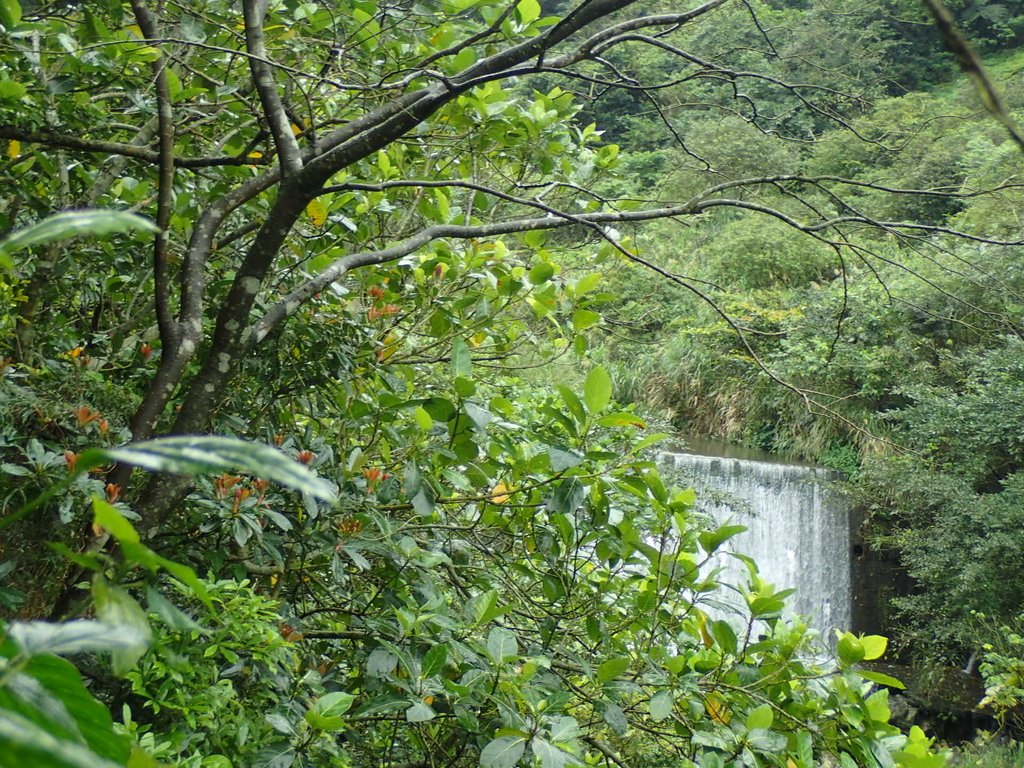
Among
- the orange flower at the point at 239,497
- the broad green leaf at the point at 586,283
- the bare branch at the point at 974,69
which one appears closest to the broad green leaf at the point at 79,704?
the bare branch at the point at 974,69

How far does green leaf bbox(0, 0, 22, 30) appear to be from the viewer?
4.52ft

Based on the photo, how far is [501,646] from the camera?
1421 mm

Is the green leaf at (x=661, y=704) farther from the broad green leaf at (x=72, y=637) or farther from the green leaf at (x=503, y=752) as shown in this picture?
the broad green leaf at (x=72, y=637)

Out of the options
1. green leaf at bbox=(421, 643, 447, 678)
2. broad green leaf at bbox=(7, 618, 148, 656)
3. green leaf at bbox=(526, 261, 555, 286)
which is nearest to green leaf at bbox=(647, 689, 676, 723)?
green leaf at bbox=(421, 643, 447, 678)

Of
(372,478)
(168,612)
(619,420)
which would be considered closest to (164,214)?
(372,478)

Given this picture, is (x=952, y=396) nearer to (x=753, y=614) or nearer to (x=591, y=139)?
(x=591, y=139)

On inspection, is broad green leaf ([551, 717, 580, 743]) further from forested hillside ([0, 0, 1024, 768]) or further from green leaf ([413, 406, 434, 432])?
green leaf ([413, 406, 434, 432])

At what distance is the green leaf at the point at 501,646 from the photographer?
4.56 ft

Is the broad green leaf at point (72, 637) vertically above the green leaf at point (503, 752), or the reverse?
the broad green leaf at point (72, 637)

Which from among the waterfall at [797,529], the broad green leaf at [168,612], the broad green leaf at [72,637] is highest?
the broad green leaf at [72,637]

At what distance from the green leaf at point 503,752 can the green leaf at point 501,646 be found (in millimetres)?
131

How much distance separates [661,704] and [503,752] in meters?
0.34

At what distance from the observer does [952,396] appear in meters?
8.91

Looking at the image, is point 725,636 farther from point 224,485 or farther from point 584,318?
point 224,485
